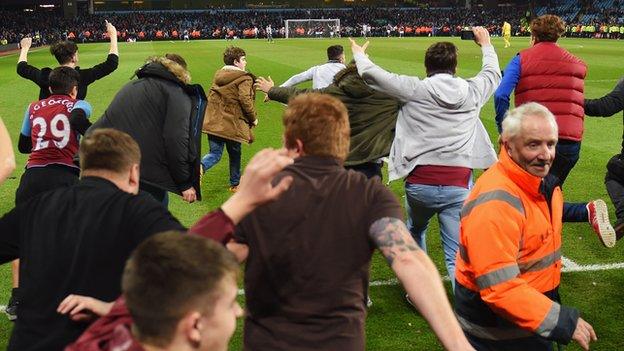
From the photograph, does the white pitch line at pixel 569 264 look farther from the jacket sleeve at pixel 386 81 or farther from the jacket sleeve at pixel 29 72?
the jacket sleeve at pixel 29 72

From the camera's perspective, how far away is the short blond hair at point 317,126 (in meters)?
2.70

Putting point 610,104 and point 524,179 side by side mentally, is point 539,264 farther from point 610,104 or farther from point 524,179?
point 610,104

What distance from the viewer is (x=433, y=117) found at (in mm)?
5055


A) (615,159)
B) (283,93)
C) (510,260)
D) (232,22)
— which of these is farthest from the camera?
(232,22)

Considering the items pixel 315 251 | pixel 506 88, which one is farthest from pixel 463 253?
pixel 506 88

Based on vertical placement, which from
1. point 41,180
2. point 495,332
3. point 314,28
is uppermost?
point 41,180

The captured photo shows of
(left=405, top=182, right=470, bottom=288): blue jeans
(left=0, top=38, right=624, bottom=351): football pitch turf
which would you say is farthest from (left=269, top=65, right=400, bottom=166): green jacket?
(left=0, top=38, right=624, bottom=351): football pitch turf

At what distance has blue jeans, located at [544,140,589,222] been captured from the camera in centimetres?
333

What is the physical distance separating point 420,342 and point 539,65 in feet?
9.40

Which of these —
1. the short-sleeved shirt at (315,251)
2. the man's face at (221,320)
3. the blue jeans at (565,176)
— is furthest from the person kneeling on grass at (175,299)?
the blue jeans at (565,176)

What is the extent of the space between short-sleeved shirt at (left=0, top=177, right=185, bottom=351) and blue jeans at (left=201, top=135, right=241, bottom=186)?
6.53 meters

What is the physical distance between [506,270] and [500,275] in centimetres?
4

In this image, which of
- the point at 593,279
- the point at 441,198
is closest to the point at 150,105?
the point at 441,198

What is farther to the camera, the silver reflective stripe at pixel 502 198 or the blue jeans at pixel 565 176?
the blue jeans at pixel 565 176
